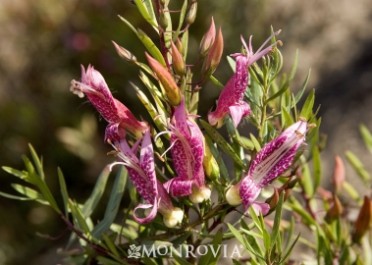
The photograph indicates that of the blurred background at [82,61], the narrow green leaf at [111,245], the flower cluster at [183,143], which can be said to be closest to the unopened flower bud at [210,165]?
the flower cluster at [183,143]

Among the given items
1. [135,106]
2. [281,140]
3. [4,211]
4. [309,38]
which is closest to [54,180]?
[4,211]

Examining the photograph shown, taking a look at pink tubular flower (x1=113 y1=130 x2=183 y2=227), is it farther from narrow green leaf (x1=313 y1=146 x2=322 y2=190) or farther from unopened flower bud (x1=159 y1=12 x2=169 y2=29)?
narrow green leaf (x1=313 y1=146 x2=322 y2=190)

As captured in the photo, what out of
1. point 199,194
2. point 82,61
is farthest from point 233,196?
point 82,61

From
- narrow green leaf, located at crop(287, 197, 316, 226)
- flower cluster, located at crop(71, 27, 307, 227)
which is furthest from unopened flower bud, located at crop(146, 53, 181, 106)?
narrow green leaf, located at crop(287, 197, 316, 226)

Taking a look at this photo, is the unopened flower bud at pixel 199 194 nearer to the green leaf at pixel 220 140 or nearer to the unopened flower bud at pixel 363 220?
the green leaf at pixel 220 140

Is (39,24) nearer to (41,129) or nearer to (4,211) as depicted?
(41,129)

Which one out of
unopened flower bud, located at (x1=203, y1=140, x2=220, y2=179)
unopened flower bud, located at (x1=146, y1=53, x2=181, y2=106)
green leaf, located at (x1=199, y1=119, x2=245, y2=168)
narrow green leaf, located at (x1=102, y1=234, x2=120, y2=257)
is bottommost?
narrow green leaf, located at (x1=102, y1=234, x2=120, y2=257)

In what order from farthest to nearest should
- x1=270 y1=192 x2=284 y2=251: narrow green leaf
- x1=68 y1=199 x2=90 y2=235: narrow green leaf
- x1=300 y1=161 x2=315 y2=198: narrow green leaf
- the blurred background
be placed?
the blurred background, x1=300 y1=161 x2=315 y2=198: narrow green leaf, x1=68 y1=199 x2=90 y2=235: narrow green leaf, x1=270 y1=192 x2=284 y2=251: narrow green leaf
